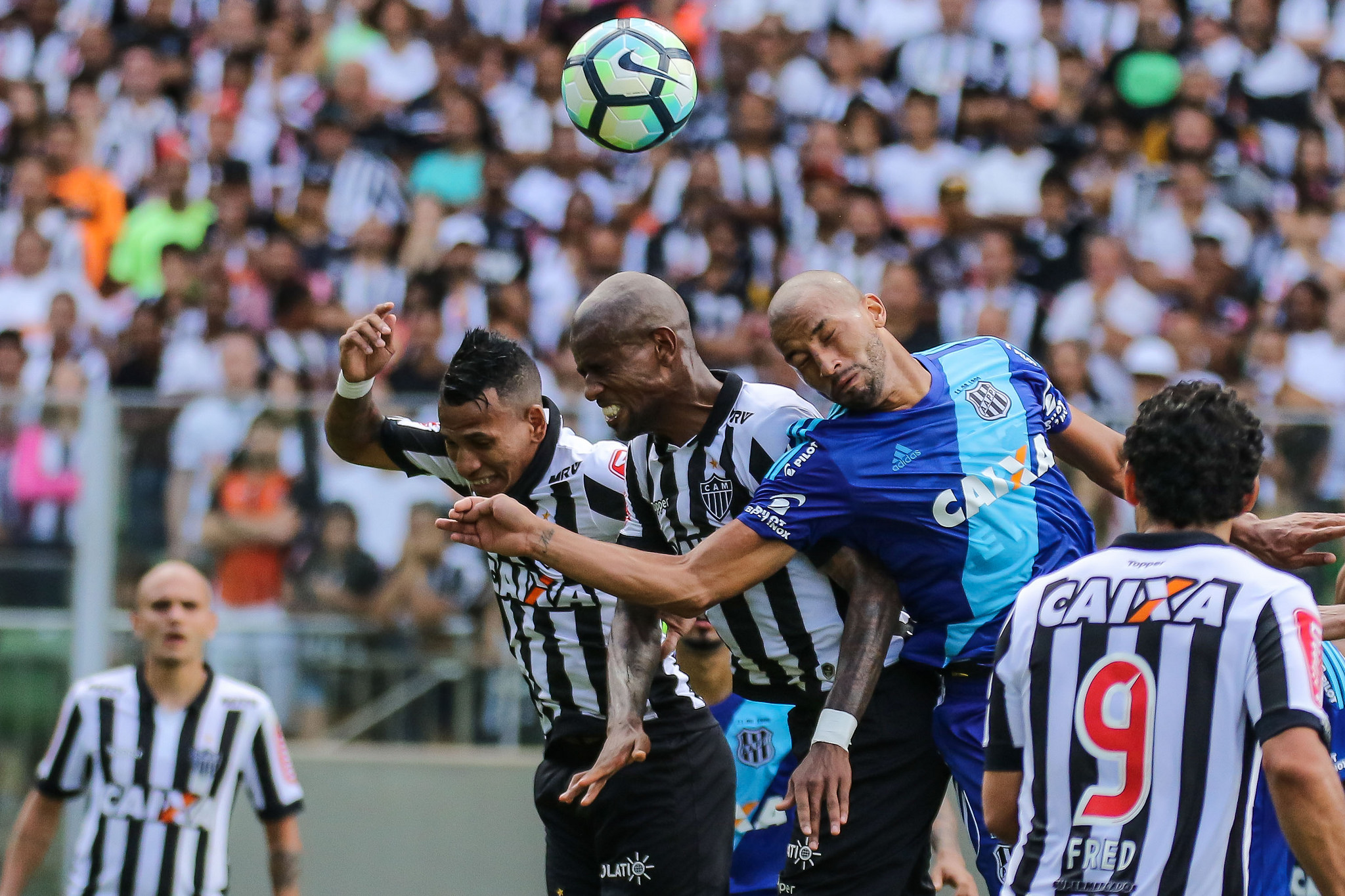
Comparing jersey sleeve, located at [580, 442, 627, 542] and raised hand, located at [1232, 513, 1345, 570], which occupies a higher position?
Answer: jersey sleeve, located at [580, 442, 627, 542]

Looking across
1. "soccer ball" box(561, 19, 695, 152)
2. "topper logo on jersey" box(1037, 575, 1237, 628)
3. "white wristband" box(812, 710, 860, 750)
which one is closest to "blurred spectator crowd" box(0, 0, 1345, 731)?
"soccer ball" box(561, 19, 695, 152)

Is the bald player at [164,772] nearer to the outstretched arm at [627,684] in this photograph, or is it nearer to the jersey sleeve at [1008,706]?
the outstretched arm at [627,684]

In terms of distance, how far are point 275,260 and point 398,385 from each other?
2276 mm

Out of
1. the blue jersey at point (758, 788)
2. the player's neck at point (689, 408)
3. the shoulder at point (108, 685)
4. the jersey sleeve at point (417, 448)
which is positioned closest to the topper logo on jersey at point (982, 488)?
the player's neck at point (689, 408)

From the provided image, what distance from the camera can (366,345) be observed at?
542 cm

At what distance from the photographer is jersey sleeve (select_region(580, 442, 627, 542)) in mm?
5402

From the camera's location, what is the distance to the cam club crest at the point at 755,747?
22.2 ft

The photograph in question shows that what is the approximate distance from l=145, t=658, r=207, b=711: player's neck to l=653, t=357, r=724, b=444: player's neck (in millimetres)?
3289

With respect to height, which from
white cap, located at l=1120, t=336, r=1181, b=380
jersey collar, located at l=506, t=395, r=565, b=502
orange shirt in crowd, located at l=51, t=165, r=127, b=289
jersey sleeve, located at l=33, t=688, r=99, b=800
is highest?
orange shirt in crowd, located at l=51, t=165, r=127, b=289

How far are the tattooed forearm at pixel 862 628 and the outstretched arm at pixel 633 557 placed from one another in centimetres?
22

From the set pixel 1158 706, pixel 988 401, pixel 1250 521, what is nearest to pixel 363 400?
pixel 988 401

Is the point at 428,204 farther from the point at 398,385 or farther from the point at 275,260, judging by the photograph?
the point at 398,385

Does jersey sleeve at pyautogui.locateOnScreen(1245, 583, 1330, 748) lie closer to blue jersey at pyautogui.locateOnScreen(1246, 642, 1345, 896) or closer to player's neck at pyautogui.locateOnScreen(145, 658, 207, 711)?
blue jersey at pyautogui.locateOnScreen(1246, 642, 1345, 896)

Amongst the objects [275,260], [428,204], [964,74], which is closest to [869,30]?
[964,74]
